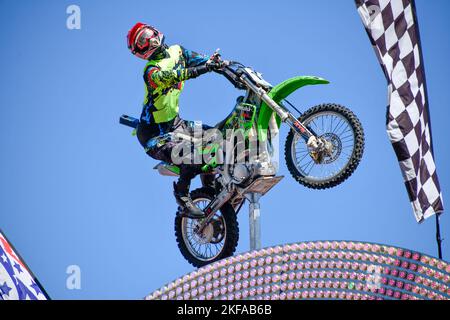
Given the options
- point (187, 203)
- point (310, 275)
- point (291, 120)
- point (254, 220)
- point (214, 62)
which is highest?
point (214, 62)

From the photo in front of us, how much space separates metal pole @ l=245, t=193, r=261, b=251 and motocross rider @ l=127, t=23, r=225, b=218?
2.79 feet

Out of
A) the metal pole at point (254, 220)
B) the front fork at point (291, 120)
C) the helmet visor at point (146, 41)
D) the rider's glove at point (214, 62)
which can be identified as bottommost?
the metal pole at point (254, 220)

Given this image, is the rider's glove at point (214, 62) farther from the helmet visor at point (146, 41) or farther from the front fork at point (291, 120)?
the helmet visor at point (146, 41)

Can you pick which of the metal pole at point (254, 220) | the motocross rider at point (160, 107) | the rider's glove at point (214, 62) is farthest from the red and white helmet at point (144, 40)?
the metal pole at point (254, 220)

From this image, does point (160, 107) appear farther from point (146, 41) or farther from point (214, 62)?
point (214, 62)

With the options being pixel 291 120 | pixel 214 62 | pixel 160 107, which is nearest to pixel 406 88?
pixel 291 120

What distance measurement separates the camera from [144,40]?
16922 mm

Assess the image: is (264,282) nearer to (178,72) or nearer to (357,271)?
(357,271)

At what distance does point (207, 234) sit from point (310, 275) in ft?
6.15

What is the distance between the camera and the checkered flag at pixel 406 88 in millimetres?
13961

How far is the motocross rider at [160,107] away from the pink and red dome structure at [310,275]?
1196mm

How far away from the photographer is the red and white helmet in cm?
1694
